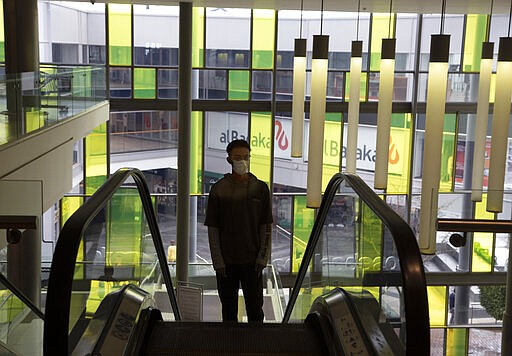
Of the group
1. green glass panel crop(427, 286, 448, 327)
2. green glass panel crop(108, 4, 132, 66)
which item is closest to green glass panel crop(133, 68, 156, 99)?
green glass panel crop(108, 4, 132, 66)

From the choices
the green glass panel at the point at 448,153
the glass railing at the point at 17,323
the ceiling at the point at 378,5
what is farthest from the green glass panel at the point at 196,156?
the glass railing at the point at 17,323

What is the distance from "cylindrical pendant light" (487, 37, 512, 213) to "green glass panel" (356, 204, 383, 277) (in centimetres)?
178

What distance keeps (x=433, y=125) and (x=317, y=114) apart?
44.5 inches

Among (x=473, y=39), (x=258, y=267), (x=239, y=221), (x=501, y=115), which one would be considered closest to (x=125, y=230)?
(x=239, y=221)

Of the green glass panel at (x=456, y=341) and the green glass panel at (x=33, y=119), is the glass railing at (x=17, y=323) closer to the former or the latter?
the green glass panel at (x=33, y=119)

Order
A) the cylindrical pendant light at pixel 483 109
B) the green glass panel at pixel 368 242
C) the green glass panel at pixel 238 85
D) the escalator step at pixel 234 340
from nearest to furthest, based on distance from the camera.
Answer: the green glass panel at pixel 368 242 → the escalator step at pixel 234 340 → the cylindrical pendant light at pixel 483 109 → the green glass panel at pixel 238 85

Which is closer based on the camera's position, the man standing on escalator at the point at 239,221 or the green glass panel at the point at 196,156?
the man standing on escalator at the point at 239,221

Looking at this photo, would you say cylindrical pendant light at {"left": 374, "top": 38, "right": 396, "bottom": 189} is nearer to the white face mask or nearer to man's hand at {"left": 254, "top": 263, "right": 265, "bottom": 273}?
the white face mask

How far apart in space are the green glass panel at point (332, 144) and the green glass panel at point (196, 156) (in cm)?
217

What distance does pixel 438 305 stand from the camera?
14.4 meters

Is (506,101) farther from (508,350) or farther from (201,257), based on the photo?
(201,257)

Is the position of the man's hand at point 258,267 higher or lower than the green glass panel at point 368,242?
lower

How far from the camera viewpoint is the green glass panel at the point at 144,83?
13.4 metres

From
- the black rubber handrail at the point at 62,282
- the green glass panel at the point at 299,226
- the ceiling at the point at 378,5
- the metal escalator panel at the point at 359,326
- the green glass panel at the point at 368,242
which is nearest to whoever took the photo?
the black rubber handrail at the point at 62,282
